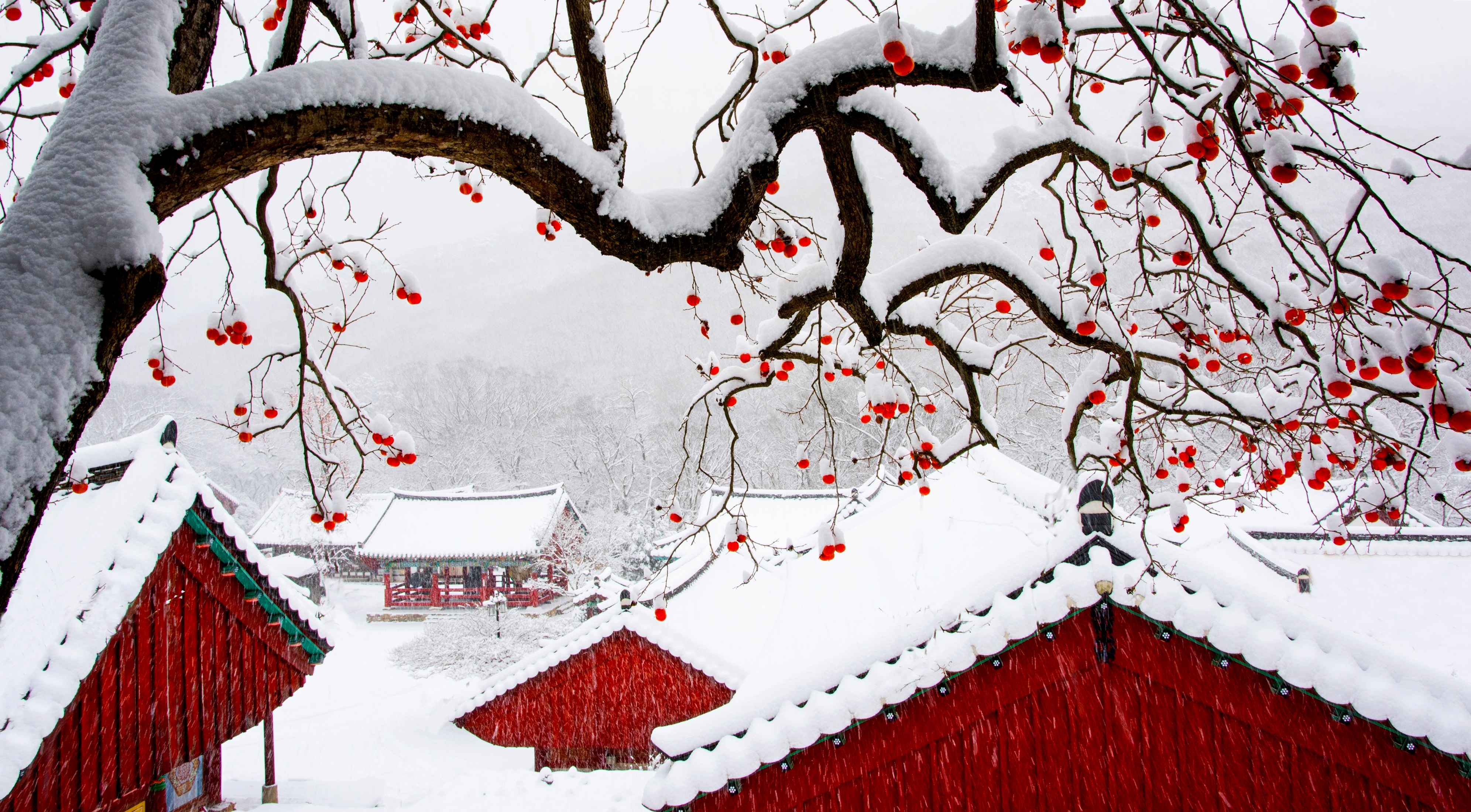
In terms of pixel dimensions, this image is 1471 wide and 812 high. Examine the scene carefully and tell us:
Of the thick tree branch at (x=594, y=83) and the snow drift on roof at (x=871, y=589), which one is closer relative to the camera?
the thick tree branch at (x=594, y=83)

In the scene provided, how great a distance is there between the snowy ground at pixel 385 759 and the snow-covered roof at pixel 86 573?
3328mm

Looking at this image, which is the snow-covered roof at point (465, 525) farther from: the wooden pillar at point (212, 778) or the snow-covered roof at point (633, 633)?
the wooden pillar at point (212, 778)

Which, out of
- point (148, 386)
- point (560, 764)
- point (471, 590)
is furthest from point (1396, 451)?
point (148, 386)

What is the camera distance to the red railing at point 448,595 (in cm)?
1981

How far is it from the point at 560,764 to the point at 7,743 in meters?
7.05

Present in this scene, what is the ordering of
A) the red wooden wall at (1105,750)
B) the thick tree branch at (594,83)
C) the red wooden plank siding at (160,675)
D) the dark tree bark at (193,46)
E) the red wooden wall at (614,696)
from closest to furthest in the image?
the dark tree bark at (193,46) → the thick tree branch at (594,83) → the red wooden wall at (1105,750) → the red wooden plank siding at (160,675) → the red wooden wall at (614,696)

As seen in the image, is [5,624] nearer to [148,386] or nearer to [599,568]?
[599,568]

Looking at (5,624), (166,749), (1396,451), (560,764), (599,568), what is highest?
(599,568)

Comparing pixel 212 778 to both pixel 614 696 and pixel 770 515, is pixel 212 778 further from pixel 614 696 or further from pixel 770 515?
pixel 770 515

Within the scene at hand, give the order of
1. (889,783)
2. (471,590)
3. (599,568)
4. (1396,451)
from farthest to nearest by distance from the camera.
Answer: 1. (471,590)
2. (599,568)
3. (889,783)
4. (1396,451)

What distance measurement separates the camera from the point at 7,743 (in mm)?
3193

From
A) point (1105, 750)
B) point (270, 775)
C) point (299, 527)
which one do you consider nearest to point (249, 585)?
point (270, 775)

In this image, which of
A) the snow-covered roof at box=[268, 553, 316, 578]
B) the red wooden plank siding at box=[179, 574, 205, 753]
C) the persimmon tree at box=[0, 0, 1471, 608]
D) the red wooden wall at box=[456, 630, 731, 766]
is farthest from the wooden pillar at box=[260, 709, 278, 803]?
the persimmon tree at box=[0, 0, 1471, 608]

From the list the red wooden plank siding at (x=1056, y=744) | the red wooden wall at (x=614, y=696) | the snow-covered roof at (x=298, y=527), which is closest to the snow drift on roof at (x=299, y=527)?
the snow-covered roof at (x=298, y=527)
